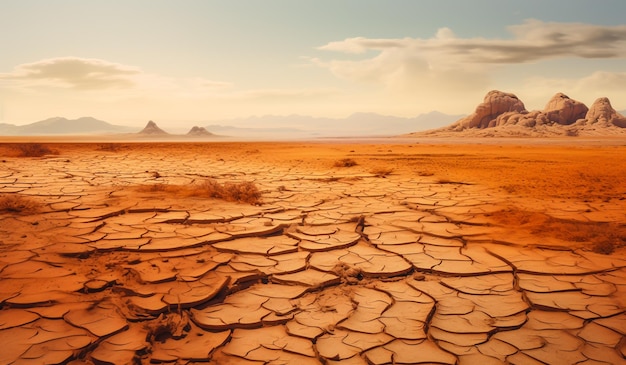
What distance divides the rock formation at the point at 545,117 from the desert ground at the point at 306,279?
44.9 meters

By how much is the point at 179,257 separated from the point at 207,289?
2.10 feet

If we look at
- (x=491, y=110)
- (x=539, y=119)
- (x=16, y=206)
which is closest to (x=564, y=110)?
(x=539, y=119)

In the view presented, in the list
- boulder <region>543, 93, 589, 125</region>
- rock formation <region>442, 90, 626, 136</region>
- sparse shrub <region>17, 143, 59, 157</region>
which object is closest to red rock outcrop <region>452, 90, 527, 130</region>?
rock formation <region>442, 90, 626, 136</region>

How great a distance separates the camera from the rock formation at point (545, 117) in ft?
156

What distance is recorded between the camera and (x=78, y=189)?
5555 mm

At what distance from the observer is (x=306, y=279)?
2703 millimetres

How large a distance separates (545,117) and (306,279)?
59.5m

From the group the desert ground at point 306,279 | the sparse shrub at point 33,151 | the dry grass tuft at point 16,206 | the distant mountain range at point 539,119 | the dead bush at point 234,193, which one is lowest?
the desert ground at point 306,279

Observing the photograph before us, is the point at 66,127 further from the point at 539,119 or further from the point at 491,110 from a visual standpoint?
the point at 539,119

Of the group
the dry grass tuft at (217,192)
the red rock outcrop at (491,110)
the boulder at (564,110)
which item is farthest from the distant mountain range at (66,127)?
the dry grass tuft at (217,192)

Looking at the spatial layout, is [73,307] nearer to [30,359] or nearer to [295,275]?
[30,359]

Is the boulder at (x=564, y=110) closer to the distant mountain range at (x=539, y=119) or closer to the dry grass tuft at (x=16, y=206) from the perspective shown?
the distant mountain range at (x=539, y=119)

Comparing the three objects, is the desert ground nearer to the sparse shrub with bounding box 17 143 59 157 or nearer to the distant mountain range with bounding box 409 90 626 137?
the sparse shrub with bounding box 17 143 59 157

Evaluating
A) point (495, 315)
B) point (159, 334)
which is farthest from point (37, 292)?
point (495, 315)
